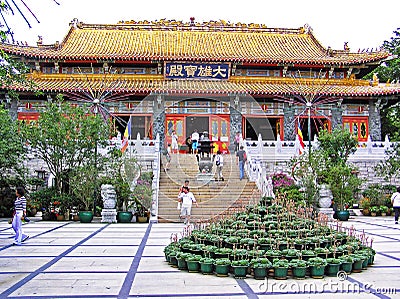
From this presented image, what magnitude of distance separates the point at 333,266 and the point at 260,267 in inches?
43.5

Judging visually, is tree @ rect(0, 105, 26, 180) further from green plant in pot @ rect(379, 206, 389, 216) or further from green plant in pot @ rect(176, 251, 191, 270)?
green plant in pot @ rect(379, 206, 389, 216)

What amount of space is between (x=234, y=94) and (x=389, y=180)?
837cm

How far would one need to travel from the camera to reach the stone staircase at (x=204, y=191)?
Result: 15352mm

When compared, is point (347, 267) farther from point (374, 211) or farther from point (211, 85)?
point (211, 85)

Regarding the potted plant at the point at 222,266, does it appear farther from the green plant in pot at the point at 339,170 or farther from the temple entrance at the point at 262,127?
Answer: the temple entrance at the point at 262,127

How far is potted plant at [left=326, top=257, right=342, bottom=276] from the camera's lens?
6.75 meters

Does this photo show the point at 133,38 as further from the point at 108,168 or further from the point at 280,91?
the point at 108,168

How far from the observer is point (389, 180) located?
66.8 ft

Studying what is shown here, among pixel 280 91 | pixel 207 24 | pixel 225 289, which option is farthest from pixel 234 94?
pixel 225 289

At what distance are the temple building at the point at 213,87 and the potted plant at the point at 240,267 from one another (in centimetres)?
1630

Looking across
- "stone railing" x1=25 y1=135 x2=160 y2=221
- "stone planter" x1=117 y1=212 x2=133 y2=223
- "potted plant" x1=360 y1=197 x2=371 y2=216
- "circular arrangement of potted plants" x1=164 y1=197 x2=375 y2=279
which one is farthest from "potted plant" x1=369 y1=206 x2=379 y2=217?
"circular arrangement of potted plants" x1=164 y1=197 x2=375 y2=279

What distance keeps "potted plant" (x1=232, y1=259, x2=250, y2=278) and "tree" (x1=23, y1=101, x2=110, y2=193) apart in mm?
10498

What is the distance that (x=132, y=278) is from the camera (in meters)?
6.60

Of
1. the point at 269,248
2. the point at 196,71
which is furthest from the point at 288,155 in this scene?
the point at 269,248
